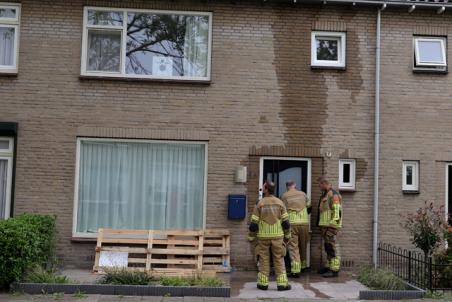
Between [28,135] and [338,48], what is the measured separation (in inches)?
267

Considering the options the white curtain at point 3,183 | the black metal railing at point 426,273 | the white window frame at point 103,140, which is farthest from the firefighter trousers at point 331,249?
the white curtain at point 3,183

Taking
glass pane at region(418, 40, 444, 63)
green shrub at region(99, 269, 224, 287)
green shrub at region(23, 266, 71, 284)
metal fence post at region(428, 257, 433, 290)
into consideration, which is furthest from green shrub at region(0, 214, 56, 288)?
glass pane at region(418, 40, 444, 63)

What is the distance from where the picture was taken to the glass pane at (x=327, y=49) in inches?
504

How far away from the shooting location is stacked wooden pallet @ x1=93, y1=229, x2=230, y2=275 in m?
11.5

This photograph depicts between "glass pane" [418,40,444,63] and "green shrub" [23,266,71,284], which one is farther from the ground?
"glass pane" [418,40,444,63]

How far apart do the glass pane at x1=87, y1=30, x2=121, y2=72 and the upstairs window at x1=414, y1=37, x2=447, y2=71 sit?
6.41 meters

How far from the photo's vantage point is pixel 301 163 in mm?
12609

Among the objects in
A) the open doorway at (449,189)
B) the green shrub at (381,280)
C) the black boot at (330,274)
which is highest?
the open doorway at (449,189)

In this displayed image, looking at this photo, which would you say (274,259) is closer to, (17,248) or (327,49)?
(17,248)

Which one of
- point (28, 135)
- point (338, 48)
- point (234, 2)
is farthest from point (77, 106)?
point (338, 48)

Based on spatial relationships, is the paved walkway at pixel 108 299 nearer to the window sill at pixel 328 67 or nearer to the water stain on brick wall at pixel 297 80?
the water stain on brick wall at pixel 297 80

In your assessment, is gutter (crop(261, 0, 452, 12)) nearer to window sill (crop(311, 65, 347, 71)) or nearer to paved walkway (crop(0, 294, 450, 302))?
window sill (crop(311, 65, 347, 71))

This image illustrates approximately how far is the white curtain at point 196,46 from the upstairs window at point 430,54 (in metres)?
4.54

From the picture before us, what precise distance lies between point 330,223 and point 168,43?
510cm
